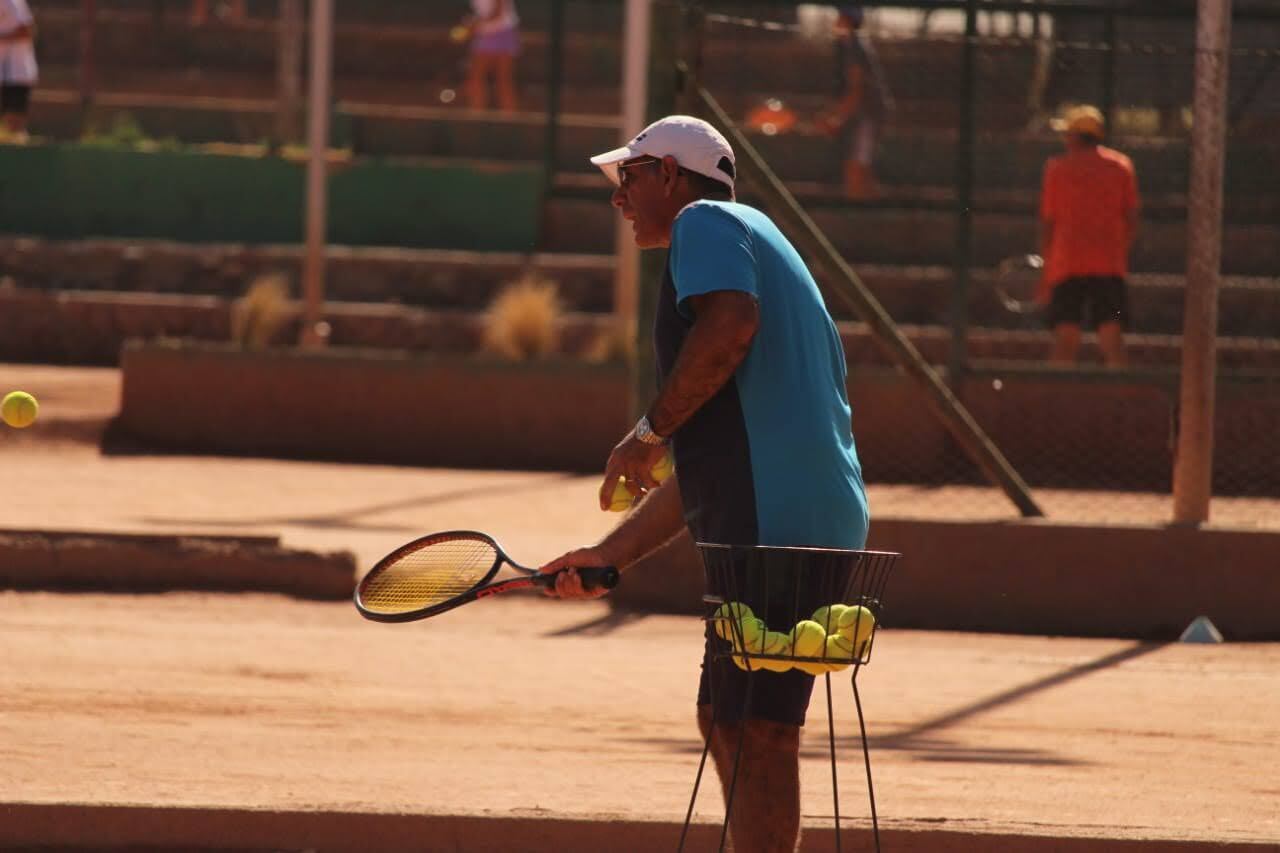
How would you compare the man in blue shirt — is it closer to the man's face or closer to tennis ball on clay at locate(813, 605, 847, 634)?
the man's face

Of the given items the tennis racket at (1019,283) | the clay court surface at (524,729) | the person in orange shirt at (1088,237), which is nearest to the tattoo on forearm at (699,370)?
the clay court surface at (524,729)

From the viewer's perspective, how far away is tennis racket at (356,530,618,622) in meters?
4.55

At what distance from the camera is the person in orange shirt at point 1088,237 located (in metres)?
12.1

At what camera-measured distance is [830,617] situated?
4.18 meters

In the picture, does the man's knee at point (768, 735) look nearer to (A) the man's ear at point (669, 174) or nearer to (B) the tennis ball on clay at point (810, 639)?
(B) the tennis ball on clay at point (810, 639)

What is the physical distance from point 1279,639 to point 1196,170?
208 centimetres

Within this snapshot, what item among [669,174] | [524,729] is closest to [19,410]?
[524,729]

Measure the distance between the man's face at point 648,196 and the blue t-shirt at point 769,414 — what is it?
166 millimetres

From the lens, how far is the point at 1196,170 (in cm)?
931

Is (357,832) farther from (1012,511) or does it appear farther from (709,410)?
(1012,511)

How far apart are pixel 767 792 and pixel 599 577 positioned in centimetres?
62

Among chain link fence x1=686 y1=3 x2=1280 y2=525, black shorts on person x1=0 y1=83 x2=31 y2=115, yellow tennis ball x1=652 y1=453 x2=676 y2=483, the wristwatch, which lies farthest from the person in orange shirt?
black shorts on person x1=0 y1=83 x2=31 y2=115

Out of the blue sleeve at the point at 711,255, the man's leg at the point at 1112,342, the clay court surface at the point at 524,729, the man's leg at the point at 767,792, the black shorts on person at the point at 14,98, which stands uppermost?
the black shorts on person at the point at 14,98

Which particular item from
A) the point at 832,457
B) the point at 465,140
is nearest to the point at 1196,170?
the point at 832,457
